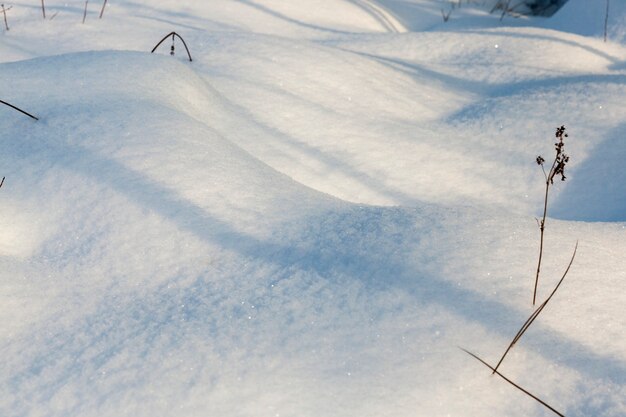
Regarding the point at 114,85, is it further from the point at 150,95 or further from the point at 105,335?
the point at 105,335

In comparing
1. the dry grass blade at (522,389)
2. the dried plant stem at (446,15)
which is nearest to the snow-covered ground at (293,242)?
the dry grass blade at (522,389)

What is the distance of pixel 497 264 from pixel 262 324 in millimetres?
537

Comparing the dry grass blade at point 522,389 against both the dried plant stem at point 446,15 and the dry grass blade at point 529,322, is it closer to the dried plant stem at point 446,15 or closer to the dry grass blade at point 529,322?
the dry grass blade at point 529,322

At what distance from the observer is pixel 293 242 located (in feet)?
5.44

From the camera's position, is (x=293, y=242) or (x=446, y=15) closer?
(x=293, y=242)

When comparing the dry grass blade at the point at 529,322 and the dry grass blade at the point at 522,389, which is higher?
the dry grass blade at the point at 529,322

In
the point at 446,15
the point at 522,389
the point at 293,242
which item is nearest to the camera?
the point at 522,389

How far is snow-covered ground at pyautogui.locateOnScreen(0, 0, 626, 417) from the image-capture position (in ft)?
4.17

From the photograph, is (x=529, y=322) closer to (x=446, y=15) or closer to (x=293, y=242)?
(x=293, y=242)

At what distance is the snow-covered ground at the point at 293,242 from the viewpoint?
4.17 ft

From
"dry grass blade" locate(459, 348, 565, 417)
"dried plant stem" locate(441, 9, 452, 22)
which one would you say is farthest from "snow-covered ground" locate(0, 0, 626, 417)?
"dried plant stem" locate(441, 9, 452, 22)

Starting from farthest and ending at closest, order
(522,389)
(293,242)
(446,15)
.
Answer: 1. (446,15)
2. (293,242)
3. (522,389)

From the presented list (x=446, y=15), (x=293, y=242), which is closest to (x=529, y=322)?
(x=293, y=242)

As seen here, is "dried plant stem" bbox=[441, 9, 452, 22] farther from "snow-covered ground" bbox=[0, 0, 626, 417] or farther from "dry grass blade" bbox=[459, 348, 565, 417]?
"dry grass blade" bbox=[459, 348, 565, 417]
